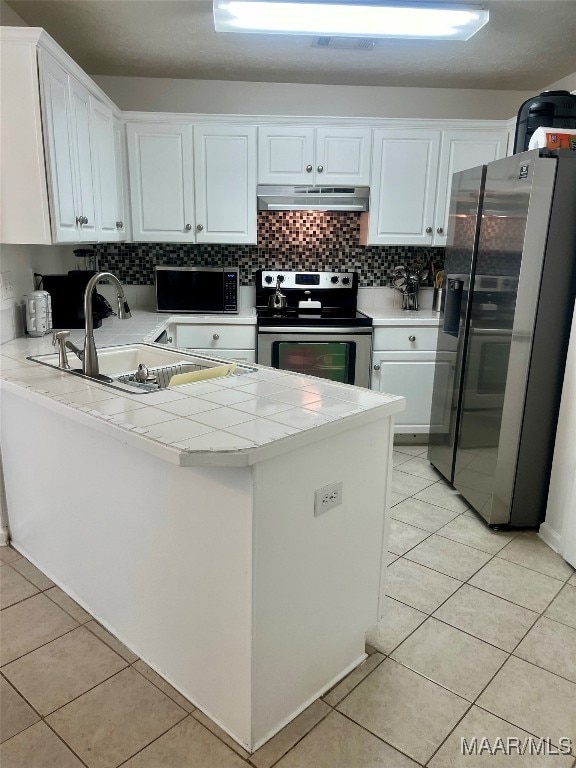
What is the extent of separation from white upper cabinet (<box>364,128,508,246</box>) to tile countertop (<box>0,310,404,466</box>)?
7.52ft

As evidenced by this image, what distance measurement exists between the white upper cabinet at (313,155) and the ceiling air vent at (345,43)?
58cm

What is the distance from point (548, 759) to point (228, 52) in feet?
12.4

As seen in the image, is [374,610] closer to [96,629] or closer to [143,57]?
[96,629]

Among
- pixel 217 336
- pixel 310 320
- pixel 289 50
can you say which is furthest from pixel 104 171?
pixel 310 320

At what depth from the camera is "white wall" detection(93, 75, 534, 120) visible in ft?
13.3

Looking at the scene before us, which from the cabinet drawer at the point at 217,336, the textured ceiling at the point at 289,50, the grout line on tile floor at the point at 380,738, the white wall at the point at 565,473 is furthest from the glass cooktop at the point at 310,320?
the grout line on tile floor at the point at 380,738

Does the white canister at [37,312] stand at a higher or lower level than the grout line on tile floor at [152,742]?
higher

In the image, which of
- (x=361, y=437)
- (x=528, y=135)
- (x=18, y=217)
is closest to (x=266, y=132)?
(x=528, y=135)

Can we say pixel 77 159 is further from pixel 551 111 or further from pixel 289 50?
pixel 551 111

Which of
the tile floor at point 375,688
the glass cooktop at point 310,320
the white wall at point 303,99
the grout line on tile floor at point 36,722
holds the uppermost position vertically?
the white wall at point 303,99

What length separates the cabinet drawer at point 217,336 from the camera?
384 centimetres

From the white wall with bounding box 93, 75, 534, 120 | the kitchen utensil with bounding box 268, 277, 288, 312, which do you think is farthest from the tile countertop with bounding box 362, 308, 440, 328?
the white wall with bounding box 93, 75, 534, 120

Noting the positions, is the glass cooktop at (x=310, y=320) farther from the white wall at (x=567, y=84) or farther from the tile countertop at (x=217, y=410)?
the white wall at (x=567, y=84)

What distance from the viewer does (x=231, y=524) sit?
4.87 ft
